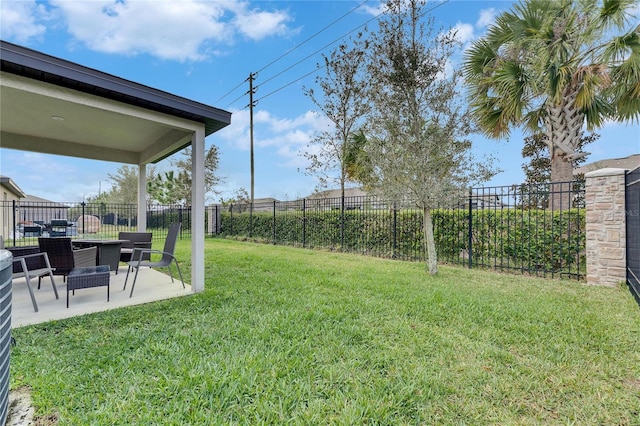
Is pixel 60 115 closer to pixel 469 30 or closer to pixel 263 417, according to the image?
pixel 263 417

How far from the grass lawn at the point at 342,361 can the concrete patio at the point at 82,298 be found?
34 cm

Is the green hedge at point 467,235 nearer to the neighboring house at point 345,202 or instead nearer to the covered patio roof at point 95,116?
the neighboring house at point 345,202

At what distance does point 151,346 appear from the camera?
279 centimetres

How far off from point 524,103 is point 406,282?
17.5 ft

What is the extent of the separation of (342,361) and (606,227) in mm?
5309

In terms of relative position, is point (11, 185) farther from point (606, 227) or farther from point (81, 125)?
point (606, 227)

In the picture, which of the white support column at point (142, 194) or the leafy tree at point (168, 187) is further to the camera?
the leafy tree at point (168, 187)

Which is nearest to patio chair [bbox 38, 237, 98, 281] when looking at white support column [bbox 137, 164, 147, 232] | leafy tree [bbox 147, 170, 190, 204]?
white support column [bbox 137, 164, 147, 232]

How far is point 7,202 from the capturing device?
13.9 metres

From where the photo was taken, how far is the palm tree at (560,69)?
605 centimetres

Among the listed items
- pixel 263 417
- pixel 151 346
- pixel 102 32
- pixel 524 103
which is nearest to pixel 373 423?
pixel 263 417

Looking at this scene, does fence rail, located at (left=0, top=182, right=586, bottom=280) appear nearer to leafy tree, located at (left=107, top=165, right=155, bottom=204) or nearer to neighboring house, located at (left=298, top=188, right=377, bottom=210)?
neighboring house, located at (left=298, top=188, right=377, bottom=210)

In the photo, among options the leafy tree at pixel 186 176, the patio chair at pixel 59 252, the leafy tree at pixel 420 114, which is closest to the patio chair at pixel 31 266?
the patio chair at pixel 59 252

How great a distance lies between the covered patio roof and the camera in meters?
Answer: 3.32
